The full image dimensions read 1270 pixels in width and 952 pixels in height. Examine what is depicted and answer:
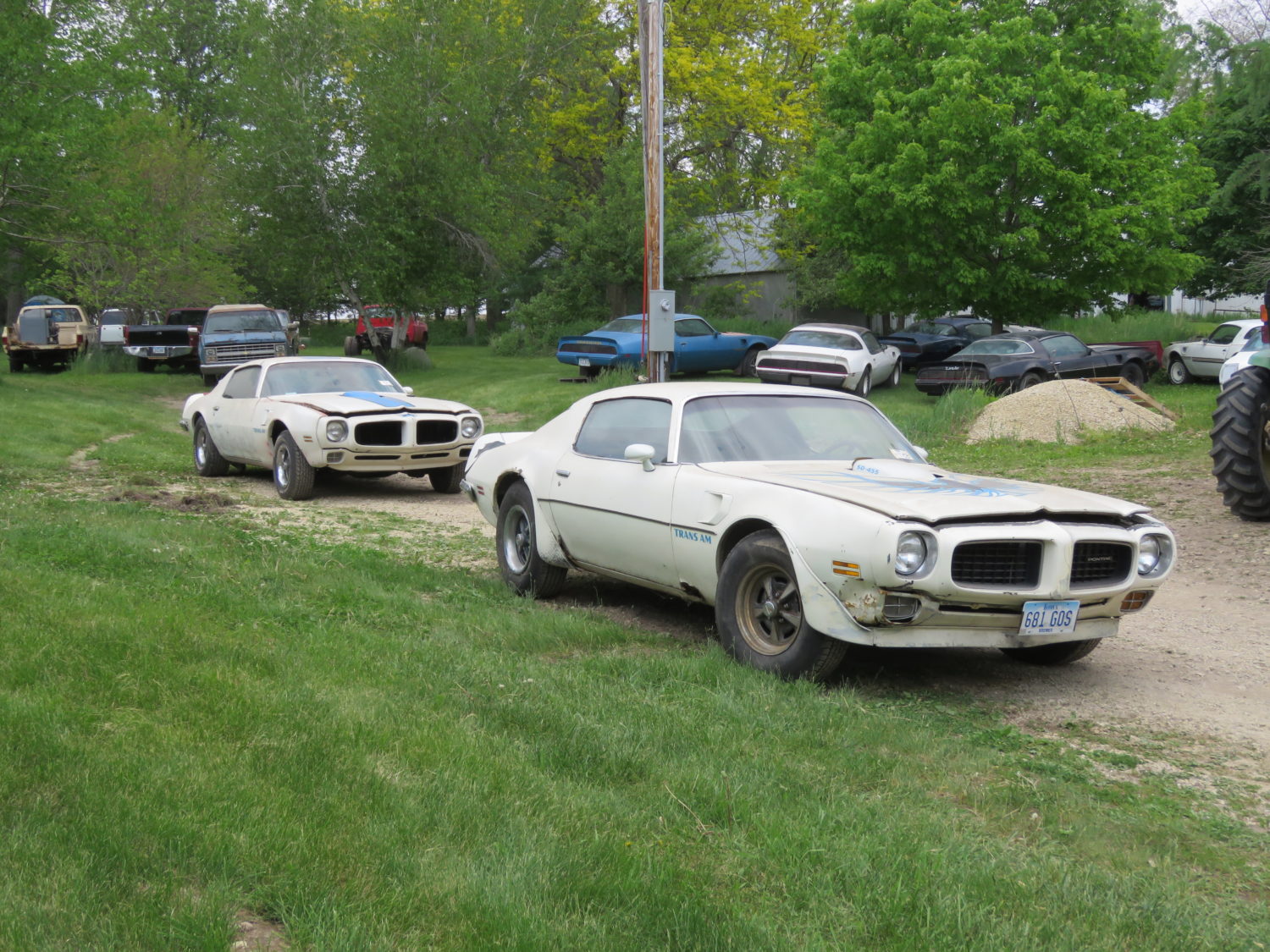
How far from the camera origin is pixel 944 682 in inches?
243

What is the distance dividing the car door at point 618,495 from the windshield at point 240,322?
2444 cm

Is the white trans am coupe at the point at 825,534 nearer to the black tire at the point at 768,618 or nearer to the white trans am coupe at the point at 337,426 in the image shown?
the black tire at the point at 768,618

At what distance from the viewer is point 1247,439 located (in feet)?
33.3

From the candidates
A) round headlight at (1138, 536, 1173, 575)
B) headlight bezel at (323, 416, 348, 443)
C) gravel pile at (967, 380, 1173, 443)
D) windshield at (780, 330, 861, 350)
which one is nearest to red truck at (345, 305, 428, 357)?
windshield at (780, 330, 861, 350)

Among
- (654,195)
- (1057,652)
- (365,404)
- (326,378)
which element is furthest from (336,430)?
(1057,652)

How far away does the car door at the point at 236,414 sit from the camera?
13992 millimetres

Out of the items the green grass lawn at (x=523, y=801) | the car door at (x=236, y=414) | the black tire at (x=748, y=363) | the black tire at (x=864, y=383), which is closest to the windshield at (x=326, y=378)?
the car door at (x=236, y=414)

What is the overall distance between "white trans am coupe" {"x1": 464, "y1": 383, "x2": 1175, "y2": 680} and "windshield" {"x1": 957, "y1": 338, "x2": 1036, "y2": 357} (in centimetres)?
1850

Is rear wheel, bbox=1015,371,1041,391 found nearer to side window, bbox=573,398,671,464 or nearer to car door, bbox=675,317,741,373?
car door, bbox=675,317,741,373

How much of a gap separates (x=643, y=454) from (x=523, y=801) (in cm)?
318

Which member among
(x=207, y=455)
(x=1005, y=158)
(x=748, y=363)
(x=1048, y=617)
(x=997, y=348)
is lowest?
(x=207, y=455)

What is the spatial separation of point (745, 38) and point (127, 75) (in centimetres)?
2171

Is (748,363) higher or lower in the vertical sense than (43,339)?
higher

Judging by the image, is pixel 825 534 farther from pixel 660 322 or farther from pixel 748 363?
pixel 748 363
